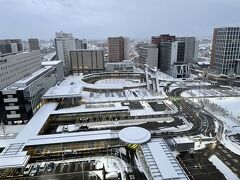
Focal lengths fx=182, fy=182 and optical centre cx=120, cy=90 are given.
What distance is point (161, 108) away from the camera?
212ft

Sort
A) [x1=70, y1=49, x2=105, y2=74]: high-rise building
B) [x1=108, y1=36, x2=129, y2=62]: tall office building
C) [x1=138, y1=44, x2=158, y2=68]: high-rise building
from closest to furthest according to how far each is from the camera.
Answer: [x1=70, y1=49, x2=105, y2=74]: high-rise building, [x1=138, y1=44, x2=158, y2=68]: high-rise building, [x1=108, y1=36, x2=129, y2=62]: tall office building

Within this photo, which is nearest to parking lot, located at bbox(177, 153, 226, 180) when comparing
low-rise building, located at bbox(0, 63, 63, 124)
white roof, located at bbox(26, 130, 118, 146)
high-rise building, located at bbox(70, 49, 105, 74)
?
white roof, located at bbox(26, 130, 118, 146)

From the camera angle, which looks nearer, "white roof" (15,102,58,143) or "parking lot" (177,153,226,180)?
"parking lot" (177,153,226,180)

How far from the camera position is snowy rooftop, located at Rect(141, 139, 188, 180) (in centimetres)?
2923

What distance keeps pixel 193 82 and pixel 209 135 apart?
6155 centimetres

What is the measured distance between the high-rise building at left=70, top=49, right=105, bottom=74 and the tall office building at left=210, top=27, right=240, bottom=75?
7147 cm

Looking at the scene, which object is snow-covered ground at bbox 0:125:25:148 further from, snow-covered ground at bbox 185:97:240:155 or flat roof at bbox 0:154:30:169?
snow-covered ground at bbox 185:97:240:155

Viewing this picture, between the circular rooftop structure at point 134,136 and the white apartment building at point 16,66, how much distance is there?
139 feet

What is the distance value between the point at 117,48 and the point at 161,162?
126391 millimetres

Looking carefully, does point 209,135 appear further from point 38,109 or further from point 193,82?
point 193,82

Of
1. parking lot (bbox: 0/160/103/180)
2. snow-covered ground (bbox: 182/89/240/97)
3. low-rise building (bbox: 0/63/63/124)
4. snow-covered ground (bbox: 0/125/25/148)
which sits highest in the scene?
low-rise building (bbox: 0/63/63/124)

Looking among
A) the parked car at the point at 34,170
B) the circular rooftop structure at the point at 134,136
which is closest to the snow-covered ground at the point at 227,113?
the circular rooftop structure at the point at 134,136

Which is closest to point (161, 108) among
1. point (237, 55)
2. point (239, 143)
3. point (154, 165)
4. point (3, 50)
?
point (239, 143)

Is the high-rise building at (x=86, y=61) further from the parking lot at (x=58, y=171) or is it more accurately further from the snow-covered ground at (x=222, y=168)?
the snow-covered ground at (x=222, y=168)
